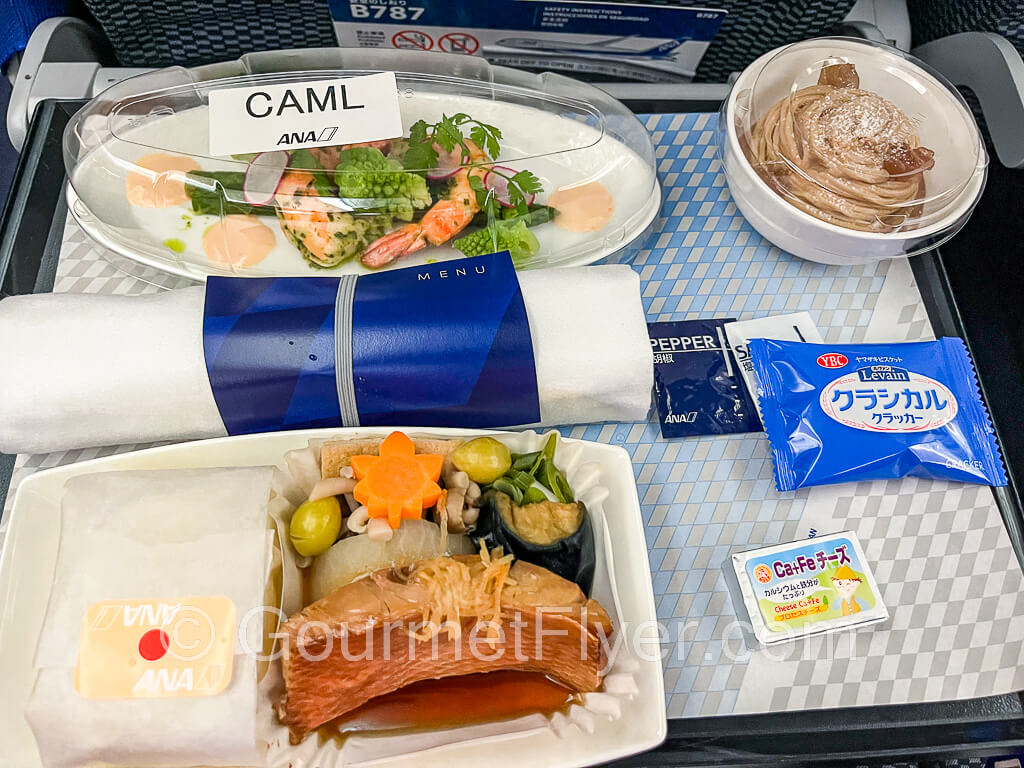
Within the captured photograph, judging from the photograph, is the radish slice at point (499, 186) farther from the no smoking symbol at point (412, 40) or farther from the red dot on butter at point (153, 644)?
A: the red dot on butter at point (153, 644)

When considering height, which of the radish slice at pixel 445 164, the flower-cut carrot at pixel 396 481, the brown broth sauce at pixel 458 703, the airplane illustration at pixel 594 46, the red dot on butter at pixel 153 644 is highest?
the airplane illustration at pixel 594 46

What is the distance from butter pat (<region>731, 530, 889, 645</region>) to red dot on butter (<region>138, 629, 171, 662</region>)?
2.69 ft

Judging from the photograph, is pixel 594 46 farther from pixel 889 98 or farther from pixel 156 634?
pixel 156 634

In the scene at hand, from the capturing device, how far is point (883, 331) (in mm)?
1359

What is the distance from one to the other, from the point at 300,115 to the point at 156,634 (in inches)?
36.3

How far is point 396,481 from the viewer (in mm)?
992

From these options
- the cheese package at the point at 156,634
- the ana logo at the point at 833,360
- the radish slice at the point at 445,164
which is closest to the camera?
the cheese package at the point at 156,634

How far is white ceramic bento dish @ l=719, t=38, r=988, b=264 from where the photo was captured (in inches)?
49.9

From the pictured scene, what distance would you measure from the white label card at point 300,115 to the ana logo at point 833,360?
887mm

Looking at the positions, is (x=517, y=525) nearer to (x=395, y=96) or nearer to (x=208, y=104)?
(x=395, y=96)

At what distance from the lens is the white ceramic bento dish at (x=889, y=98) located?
1267 millimetres

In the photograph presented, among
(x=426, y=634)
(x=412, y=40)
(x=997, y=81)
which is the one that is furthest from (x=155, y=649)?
(x=997, y=81)

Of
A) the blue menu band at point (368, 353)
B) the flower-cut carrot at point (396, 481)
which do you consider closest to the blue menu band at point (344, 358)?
the blue menu band at point (368, 353)

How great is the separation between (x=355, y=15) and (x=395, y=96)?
0.36 meters
